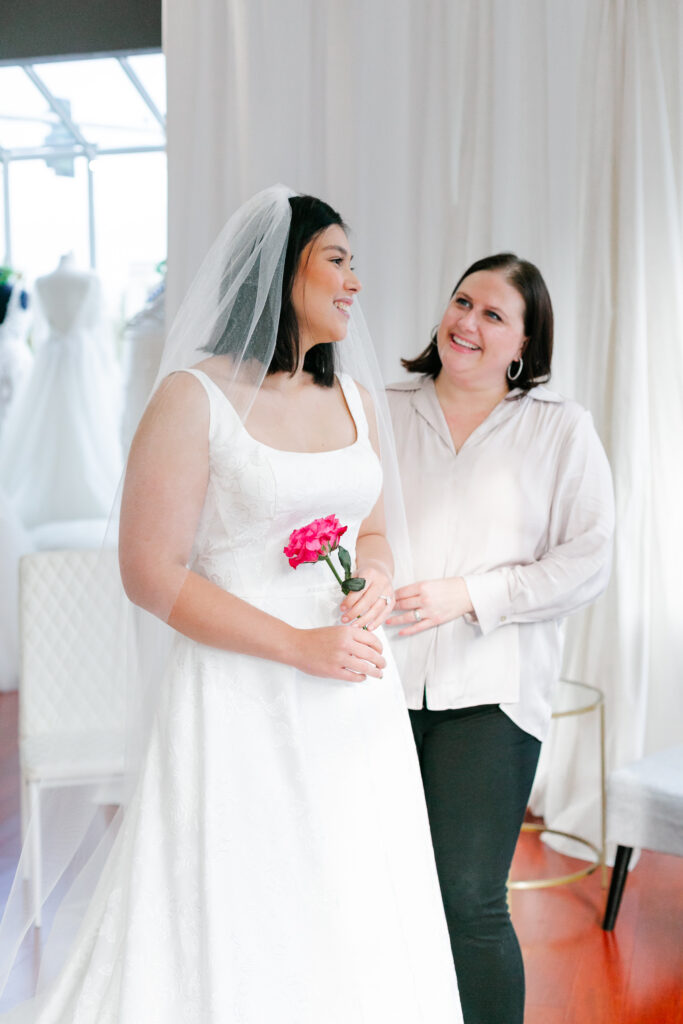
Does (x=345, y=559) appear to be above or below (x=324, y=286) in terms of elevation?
below

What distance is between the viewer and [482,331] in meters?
2.06

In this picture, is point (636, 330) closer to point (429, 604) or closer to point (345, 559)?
point (429, 604)

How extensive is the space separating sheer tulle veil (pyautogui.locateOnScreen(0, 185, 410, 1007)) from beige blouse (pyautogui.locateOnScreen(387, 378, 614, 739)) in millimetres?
122

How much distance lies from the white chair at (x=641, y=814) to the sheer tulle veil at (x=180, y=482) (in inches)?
49.1

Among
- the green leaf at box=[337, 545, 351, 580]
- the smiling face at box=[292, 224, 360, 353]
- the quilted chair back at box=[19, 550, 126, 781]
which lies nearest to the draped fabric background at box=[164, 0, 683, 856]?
the quilted chair back at box=[19, 550, 126, 781]

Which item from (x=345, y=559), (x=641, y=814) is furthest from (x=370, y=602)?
(x=641, y=814)

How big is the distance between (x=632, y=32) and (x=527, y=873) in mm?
2508

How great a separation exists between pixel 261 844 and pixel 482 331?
3.30ft

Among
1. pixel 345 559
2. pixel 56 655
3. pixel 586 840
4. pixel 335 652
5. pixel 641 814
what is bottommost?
pixel 586 840

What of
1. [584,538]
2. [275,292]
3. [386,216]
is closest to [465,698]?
[584,538]

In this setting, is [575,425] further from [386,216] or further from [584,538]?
[386,216]

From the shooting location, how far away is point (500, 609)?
6.50ft

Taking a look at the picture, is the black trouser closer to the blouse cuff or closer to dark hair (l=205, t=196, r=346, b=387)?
the blouse cuff

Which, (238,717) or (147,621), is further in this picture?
(147,621)
